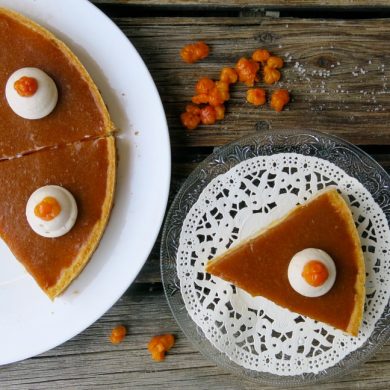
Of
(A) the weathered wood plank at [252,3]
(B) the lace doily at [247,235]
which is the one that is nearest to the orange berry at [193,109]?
(B) the lace doily at [247,235]

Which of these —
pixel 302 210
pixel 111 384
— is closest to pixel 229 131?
pixel 302 210

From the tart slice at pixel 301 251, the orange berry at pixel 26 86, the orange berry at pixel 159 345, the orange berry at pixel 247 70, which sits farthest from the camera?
the orange berry at pixel 159 345

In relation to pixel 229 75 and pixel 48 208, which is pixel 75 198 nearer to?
pixel 48 208

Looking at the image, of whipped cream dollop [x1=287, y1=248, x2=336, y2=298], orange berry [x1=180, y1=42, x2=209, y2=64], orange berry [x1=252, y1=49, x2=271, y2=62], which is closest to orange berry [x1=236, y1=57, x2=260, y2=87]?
orange berry [x1=252, y1=49, x2=271, y2=62]

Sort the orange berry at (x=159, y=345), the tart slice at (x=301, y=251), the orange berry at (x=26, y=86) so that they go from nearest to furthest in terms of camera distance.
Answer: the orange berry at (x=26, y=86), the tart slice at (x=301, y=251), the orange berry at (x=159, y=345)

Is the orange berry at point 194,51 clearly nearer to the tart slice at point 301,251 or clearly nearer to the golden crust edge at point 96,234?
the golden crust edge at point 96,234

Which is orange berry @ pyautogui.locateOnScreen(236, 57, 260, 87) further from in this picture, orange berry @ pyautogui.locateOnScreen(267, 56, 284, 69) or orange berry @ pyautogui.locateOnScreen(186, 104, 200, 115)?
orange berry @ pyautogui.locateOnScreen(186, 104, 200, 115)

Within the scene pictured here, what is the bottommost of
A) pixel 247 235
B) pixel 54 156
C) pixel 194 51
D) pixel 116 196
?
pixel 247 235

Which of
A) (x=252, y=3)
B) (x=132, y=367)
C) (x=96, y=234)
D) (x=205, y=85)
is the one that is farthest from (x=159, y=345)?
(x=252, y=3)
